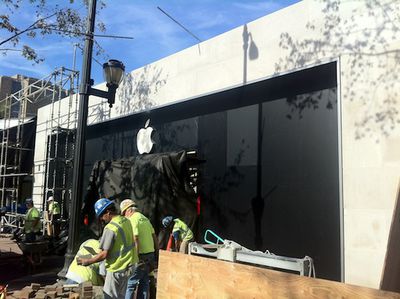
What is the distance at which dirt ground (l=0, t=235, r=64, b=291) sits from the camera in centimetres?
925

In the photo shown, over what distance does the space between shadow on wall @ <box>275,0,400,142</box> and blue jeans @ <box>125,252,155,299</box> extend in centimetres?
379

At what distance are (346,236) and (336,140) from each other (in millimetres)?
1644

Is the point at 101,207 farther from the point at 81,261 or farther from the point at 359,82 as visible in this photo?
the point at 359,82

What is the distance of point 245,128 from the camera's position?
9078mm

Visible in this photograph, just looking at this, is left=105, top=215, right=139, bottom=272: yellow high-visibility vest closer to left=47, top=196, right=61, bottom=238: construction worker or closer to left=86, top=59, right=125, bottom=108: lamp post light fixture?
left=86, top=59, right=125, bottom=108: lamp post light fixture

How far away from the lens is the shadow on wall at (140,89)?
37.4 ft

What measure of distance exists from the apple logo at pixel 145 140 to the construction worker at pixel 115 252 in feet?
20.5

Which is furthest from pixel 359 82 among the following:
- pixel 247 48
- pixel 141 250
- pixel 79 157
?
pixel 79 157

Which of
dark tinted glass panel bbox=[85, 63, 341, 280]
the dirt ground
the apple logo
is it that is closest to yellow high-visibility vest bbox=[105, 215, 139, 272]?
dark tinted glass panel bbox=[85, 63, 341, 280]

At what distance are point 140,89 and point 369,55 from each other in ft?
22.3

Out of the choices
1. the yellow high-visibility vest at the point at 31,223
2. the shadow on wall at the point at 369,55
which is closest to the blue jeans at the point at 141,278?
the shadow on wall at the point at 369,55

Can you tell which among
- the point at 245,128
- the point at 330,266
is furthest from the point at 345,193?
the point at 245,128

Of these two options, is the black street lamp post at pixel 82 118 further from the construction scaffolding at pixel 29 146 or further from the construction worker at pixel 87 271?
the construction scaffolding at pixel 29 146

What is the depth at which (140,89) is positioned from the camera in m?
12.0
